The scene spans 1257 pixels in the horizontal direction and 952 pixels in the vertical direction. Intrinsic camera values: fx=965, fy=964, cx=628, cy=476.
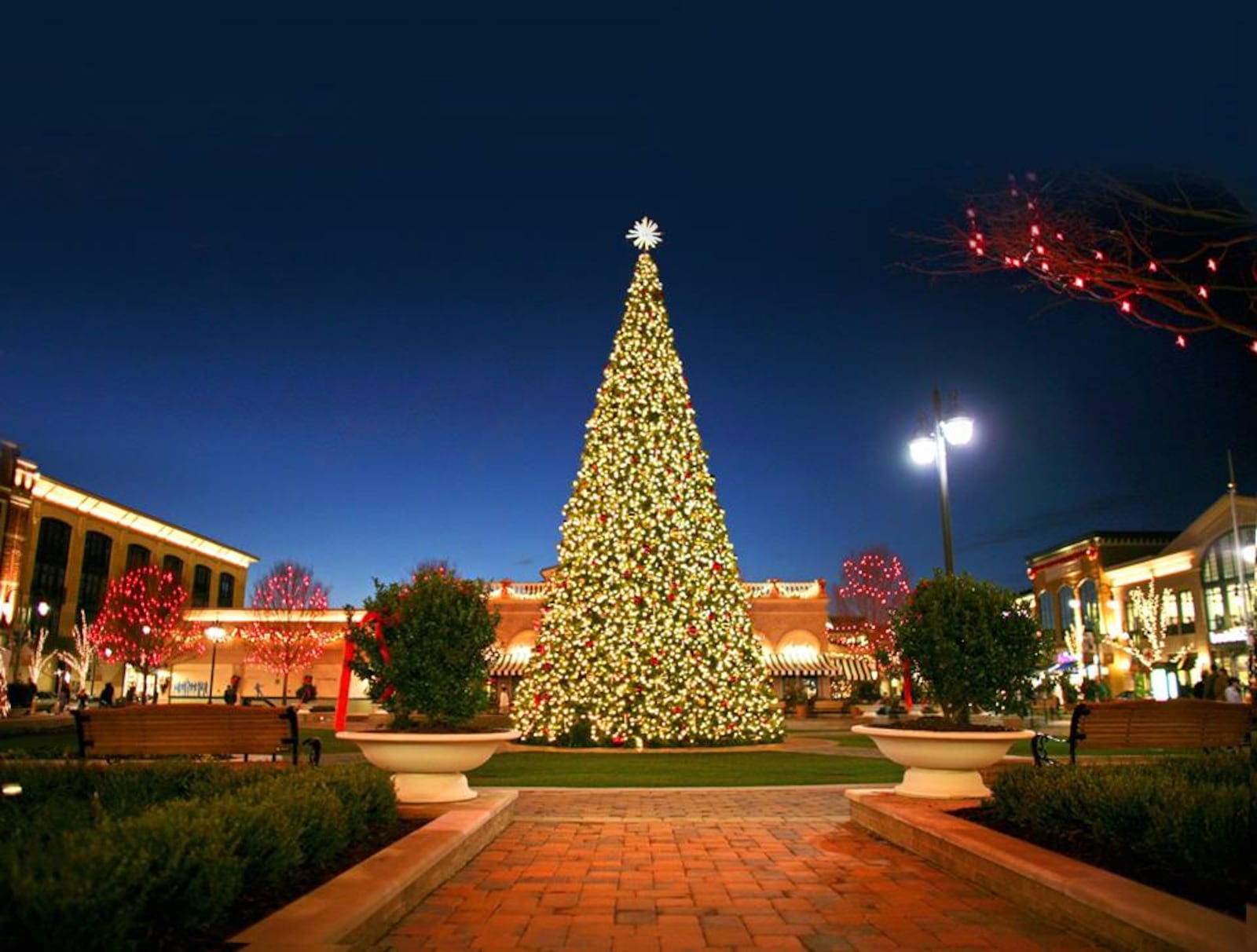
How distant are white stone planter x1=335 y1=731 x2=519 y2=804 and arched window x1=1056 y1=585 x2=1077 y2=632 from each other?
66.4 metres

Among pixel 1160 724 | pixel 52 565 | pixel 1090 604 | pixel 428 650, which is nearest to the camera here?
pixel 1160 724

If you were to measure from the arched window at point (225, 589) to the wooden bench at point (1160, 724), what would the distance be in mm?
78044

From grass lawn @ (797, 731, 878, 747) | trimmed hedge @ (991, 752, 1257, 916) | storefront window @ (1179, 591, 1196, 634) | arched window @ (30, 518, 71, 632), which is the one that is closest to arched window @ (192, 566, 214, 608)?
arched window @ (30, 518, 71, 632)

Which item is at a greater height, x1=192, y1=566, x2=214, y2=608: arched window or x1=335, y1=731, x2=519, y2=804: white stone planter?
x1=192, y1=566, x2=214, y2=608: arched window

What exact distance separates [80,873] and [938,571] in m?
9.46

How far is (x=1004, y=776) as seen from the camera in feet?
26.0

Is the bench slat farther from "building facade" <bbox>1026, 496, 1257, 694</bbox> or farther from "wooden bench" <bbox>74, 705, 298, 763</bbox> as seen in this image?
"building facade" <bbox>1026, 496, 1257, 694</bbox>

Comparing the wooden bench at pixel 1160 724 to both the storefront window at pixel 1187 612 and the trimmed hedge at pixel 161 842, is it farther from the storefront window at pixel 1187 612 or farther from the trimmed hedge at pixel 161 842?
the storefront window at pixel 1187 612

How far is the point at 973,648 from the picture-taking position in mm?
10383

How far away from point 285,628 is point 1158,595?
1980 inches

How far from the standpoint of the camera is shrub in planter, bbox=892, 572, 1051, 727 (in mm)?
10320

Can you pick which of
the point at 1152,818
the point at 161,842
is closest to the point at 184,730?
the point at 161,842

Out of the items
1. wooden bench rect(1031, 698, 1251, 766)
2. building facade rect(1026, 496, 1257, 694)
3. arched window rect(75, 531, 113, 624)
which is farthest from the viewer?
arched window rect(75, 531, 113, 624)

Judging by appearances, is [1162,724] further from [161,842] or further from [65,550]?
[65,550]
